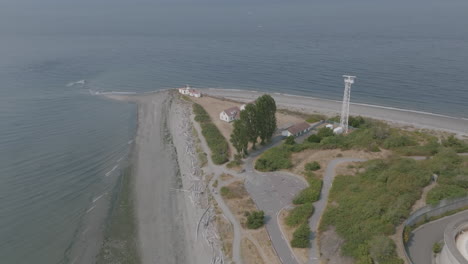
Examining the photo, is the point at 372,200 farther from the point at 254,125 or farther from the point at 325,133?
the point at 254,125

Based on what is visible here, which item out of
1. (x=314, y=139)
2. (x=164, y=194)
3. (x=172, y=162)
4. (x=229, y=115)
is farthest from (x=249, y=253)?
(x=229, y=115)

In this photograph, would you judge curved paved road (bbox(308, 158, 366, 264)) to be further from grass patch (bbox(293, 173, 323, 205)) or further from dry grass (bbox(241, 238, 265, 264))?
dry grass (bbox(241, 238, 265, 264))

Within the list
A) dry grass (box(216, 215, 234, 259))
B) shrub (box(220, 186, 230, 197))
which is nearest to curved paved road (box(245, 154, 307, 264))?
shrub (box(220, 186, 230, 197))

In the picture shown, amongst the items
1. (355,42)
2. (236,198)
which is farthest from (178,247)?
(355,42)

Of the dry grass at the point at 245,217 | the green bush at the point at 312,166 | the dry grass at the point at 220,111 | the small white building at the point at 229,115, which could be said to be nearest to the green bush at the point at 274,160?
the green bush at the point at 312,166

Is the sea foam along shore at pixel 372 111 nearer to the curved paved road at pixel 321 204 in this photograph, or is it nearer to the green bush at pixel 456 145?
the green bush at pixel 456 145

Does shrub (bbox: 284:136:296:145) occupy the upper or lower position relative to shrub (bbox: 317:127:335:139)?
lower
